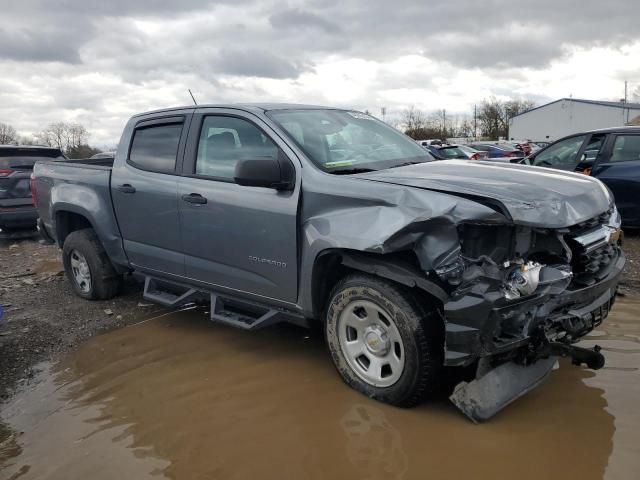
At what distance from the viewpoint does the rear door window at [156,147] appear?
4.64 meters

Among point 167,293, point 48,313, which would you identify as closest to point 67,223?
point 48,313

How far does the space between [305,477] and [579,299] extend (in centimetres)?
181

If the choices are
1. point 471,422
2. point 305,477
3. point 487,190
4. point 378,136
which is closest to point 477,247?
point 487,190

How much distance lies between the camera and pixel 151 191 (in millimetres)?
4656

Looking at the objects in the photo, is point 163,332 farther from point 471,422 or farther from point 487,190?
point 487,190

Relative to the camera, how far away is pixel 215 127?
4.38 m

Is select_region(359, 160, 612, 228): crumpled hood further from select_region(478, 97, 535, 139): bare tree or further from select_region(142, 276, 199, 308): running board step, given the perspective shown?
Result: select_region(478, 97, 535, 139): bare tree

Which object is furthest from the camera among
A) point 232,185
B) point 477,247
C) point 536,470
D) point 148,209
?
point 148,209

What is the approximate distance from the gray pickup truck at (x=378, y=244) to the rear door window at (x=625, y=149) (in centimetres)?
417

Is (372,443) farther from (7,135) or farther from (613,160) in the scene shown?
(7,135)

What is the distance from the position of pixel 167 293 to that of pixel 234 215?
4.67 feet

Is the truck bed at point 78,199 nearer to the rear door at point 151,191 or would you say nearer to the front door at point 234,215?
the rear door at point 151,191

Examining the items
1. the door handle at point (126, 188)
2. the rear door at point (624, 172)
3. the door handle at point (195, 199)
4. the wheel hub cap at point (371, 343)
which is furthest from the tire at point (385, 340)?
the rear door at point (624, 172)

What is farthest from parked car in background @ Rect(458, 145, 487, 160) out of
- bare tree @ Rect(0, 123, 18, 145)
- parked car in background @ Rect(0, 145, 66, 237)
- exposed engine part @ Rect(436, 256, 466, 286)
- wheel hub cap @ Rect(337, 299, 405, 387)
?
bare tree @ Rect(0, 123, 18, 145)
